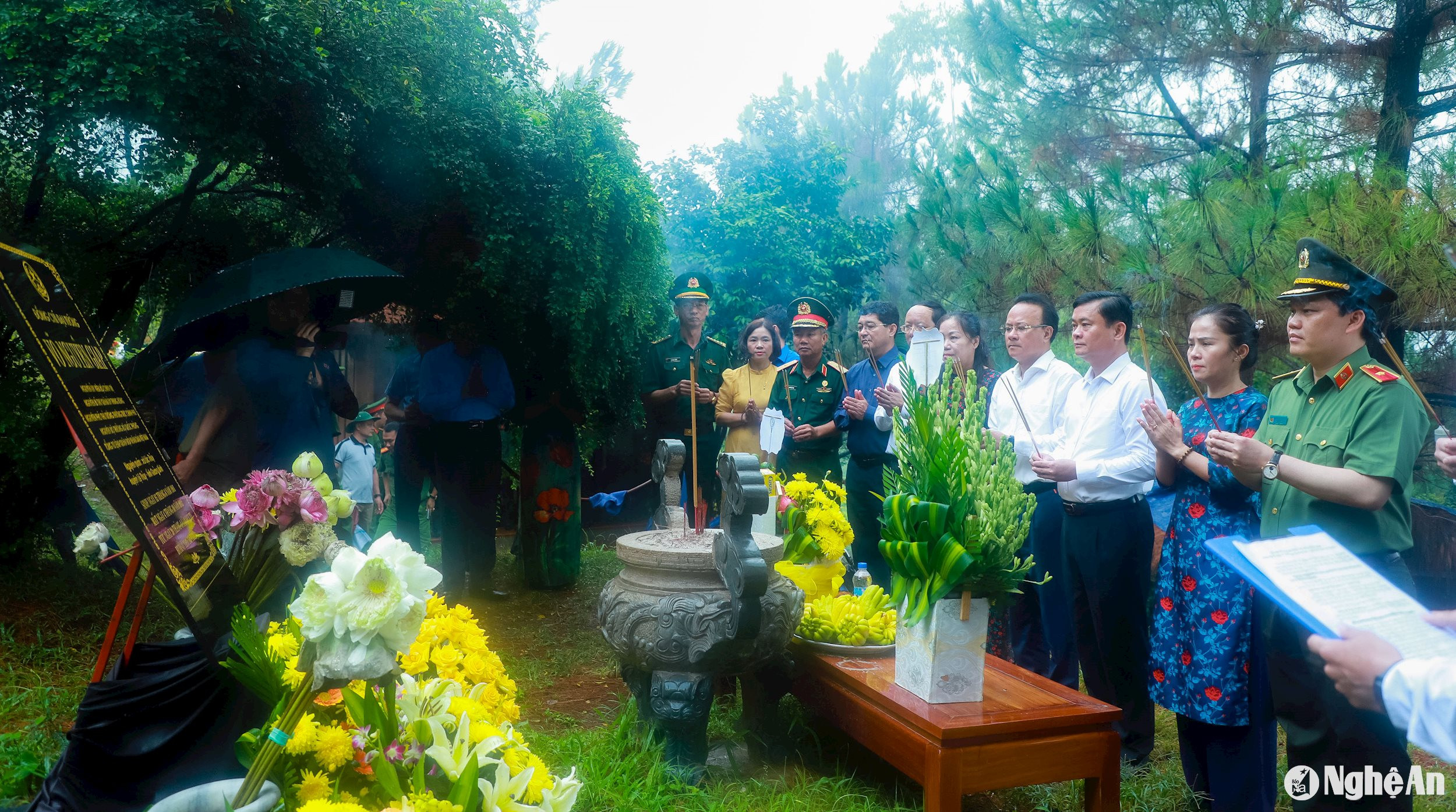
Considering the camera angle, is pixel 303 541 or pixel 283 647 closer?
pixel 283 647

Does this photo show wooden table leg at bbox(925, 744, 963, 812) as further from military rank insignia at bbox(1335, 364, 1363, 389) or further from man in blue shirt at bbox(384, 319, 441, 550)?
man in blue shirt at bbox(384, 319, 441, 550)

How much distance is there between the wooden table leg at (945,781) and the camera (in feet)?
7.28

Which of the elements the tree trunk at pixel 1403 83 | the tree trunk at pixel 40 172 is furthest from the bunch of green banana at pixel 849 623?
the tree trunk at pixel 1403 83

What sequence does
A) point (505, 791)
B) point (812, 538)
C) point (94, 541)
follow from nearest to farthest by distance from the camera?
point (505, 791)
point (94, 541)
point (812, 538)

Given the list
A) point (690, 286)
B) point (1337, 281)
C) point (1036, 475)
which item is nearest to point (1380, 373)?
point (1337, 281)

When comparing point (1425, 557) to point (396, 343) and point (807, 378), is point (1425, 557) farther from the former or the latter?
point (396, 343)

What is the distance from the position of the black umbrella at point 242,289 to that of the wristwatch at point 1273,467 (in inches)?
136

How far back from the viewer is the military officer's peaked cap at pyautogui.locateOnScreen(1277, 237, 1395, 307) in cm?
236

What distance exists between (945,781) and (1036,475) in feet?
5.84

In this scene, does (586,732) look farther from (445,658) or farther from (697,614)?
(445,658)

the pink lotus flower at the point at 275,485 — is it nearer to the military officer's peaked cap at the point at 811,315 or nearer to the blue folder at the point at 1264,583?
the blue folder at the point at 1264,583

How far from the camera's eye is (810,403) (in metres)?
5.04

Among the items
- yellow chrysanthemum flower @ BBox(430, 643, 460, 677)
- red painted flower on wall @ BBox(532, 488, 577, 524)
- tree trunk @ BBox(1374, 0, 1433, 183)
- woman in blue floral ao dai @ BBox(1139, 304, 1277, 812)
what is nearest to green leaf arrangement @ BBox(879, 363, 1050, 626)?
woman in blue floral ao dai @ BBox(1139, 304, 1277, 812)

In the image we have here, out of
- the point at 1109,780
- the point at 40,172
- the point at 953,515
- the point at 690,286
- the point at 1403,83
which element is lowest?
the point at 1109,780
